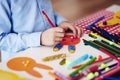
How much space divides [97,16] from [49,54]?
0.37 m

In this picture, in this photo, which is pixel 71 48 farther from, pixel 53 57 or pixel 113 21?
pixel 113 21

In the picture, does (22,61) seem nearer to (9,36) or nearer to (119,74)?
(9,36)

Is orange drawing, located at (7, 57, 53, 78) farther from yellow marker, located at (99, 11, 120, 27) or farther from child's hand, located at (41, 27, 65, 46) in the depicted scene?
yellow marker, located at (99, 11, 120, 27)

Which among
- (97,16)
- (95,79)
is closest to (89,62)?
(95,79)

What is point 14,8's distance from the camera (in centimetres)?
75

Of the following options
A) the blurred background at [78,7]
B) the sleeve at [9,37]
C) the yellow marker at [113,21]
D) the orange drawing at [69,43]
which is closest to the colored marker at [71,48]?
the orange drawing at [69,43]

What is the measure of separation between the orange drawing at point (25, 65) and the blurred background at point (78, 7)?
1475mm

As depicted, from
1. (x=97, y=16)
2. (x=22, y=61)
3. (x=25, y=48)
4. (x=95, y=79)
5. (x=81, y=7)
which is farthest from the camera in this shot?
(x=81, y=7)

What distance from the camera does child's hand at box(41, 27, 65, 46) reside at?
70cm

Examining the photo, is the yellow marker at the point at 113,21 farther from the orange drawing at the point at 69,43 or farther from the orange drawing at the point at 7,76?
the orange drawing at the point at 7,76

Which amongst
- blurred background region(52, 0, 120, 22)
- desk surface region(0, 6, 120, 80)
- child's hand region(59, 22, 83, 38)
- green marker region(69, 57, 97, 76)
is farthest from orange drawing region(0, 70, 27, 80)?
blurred background region(52, 0, 120, 22)

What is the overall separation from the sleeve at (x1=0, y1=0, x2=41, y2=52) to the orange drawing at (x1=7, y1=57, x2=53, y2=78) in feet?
0.29

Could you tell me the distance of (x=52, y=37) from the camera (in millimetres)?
710

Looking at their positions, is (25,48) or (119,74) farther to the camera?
(25,48)
